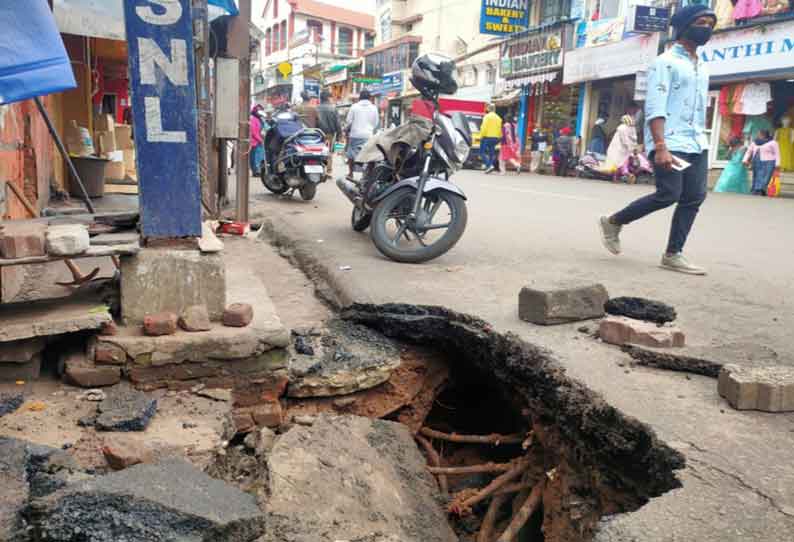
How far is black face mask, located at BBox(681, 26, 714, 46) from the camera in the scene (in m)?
4.54

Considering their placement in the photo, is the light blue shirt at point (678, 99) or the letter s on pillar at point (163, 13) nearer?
the letter s on pillar at point (163, 13)

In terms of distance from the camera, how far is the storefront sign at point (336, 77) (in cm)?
4609

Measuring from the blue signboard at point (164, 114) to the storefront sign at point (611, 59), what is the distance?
56.9 feet

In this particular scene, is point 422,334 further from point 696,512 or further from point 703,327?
point 696,512

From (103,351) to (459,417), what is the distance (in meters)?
2.00

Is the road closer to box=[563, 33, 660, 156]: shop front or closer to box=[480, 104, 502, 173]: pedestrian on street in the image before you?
box=[563, 33, 660, 156]: shop front

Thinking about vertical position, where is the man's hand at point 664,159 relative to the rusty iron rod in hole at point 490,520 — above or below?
above

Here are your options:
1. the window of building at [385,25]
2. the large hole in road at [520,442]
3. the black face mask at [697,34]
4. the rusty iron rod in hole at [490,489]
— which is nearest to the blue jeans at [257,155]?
the black face mask at [697,34]

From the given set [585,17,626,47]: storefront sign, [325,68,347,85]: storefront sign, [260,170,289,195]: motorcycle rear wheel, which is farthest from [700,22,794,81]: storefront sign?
[325,68,347,85]: storefront sign

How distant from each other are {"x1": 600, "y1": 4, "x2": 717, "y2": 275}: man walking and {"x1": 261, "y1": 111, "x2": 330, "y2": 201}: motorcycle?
189 inches

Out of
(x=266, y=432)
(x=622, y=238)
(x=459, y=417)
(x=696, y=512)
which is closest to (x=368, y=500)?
(x=266, y=432)

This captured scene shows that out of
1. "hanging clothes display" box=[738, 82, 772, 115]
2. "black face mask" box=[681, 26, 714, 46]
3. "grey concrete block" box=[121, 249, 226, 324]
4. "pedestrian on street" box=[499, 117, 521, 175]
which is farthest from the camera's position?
"pedestrian on street" box=[499, 117, 521, 175]

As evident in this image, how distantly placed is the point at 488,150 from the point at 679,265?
16.3 m

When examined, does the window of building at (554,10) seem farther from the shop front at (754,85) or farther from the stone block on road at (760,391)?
the stone block on road at (760,391)
